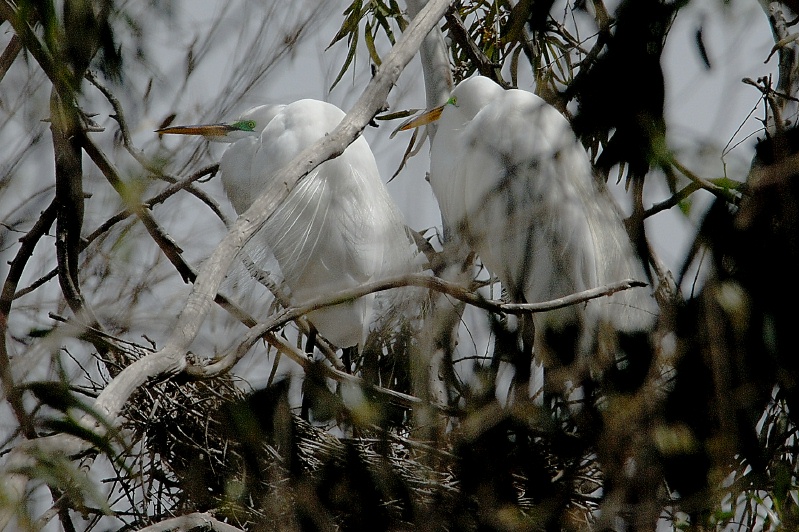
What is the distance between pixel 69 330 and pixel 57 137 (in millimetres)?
411

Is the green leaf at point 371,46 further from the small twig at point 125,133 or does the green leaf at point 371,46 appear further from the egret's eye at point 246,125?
the small twig at point 125,133

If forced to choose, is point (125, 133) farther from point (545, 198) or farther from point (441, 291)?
point (545, 198)

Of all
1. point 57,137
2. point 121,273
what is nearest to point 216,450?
point 121,273

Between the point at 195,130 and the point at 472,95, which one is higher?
the point at 472,95

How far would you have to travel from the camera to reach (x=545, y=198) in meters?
1.78

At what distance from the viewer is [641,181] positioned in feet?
3.50

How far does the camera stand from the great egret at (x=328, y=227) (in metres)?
2.47

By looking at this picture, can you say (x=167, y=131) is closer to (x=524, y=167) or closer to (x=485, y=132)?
(x=485, y=132)

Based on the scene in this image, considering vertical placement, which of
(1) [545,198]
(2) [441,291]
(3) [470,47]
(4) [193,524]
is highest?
(3) [470,47]

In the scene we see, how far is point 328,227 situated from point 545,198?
895 mm

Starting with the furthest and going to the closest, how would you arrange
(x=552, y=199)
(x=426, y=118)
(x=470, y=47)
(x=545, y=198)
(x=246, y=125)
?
(x=246, y=125)
(x=426, y=118)
(x=470, y=47)
(x=552, y=199)
(x=545, y=198)

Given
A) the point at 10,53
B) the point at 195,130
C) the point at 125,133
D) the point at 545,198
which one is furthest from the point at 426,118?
the point at 10,53

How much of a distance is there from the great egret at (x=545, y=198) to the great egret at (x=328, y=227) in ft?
0.73

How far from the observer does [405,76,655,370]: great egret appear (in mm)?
1938
